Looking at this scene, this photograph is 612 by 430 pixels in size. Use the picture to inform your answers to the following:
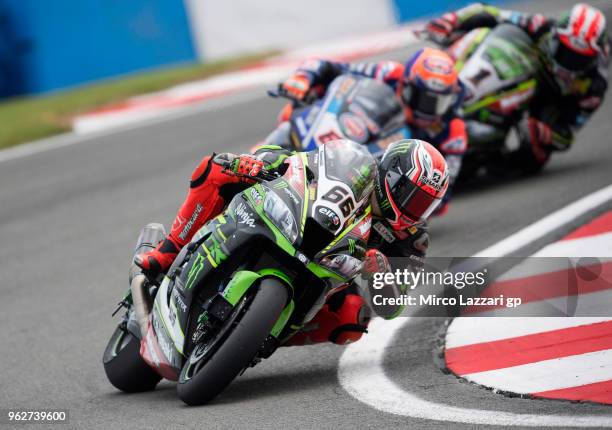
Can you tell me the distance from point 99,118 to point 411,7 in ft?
24.3

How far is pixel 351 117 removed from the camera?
7.90m

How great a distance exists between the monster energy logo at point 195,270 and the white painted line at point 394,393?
897mm

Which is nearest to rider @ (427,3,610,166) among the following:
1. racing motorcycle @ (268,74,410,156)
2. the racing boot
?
racing motorcycle @ (268,74,410,156)

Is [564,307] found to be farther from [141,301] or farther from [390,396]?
[141,301]

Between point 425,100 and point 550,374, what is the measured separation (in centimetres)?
362

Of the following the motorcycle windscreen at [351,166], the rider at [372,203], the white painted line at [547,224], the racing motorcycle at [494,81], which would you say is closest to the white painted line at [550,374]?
the rider at [372,203]

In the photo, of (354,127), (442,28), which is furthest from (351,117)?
(442,28)

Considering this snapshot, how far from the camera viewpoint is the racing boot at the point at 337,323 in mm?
5449

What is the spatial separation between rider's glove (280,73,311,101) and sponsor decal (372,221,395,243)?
2.84 meters

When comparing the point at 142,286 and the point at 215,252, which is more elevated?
the point at 215,252

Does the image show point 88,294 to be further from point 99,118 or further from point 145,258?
point 99,118

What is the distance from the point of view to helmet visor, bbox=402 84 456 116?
806 cm

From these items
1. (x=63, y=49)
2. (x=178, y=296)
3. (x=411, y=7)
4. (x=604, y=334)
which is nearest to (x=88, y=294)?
(x=178, y=296)

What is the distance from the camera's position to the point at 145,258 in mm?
5652
